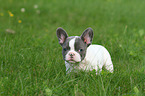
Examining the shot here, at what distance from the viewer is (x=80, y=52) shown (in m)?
2.94

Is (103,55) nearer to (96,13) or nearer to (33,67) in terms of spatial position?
(33,67)

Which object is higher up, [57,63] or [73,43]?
[73,43]

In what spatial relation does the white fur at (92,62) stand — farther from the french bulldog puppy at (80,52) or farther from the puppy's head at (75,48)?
the puppy's head at (75,48)

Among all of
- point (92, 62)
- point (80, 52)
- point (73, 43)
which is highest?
point (73, 43)

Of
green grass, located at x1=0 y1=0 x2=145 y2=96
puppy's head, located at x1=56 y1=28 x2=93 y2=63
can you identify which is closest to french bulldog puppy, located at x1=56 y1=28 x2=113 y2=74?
puppy's head, located at x1=56 y1=28 x2=93 y2=63

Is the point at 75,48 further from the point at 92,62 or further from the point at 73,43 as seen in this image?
the point at 92,62

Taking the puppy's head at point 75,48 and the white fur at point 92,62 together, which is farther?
the white fur at point 92,62

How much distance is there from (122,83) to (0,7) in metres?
6.14

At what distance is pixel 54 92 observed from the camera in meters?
2.66

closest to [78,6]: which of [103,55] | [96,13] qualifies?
[96,13]

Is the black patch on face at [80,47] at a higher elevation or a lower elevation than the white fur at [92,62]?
higher

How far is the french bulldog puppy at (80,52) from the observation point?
290cm

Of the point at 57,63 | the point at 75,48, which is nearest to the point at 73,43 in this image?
the point at 75,48

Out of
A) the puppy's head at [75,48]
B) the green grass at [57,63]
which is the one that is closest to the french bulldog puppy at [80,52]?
the puppy's head at [75,48]
